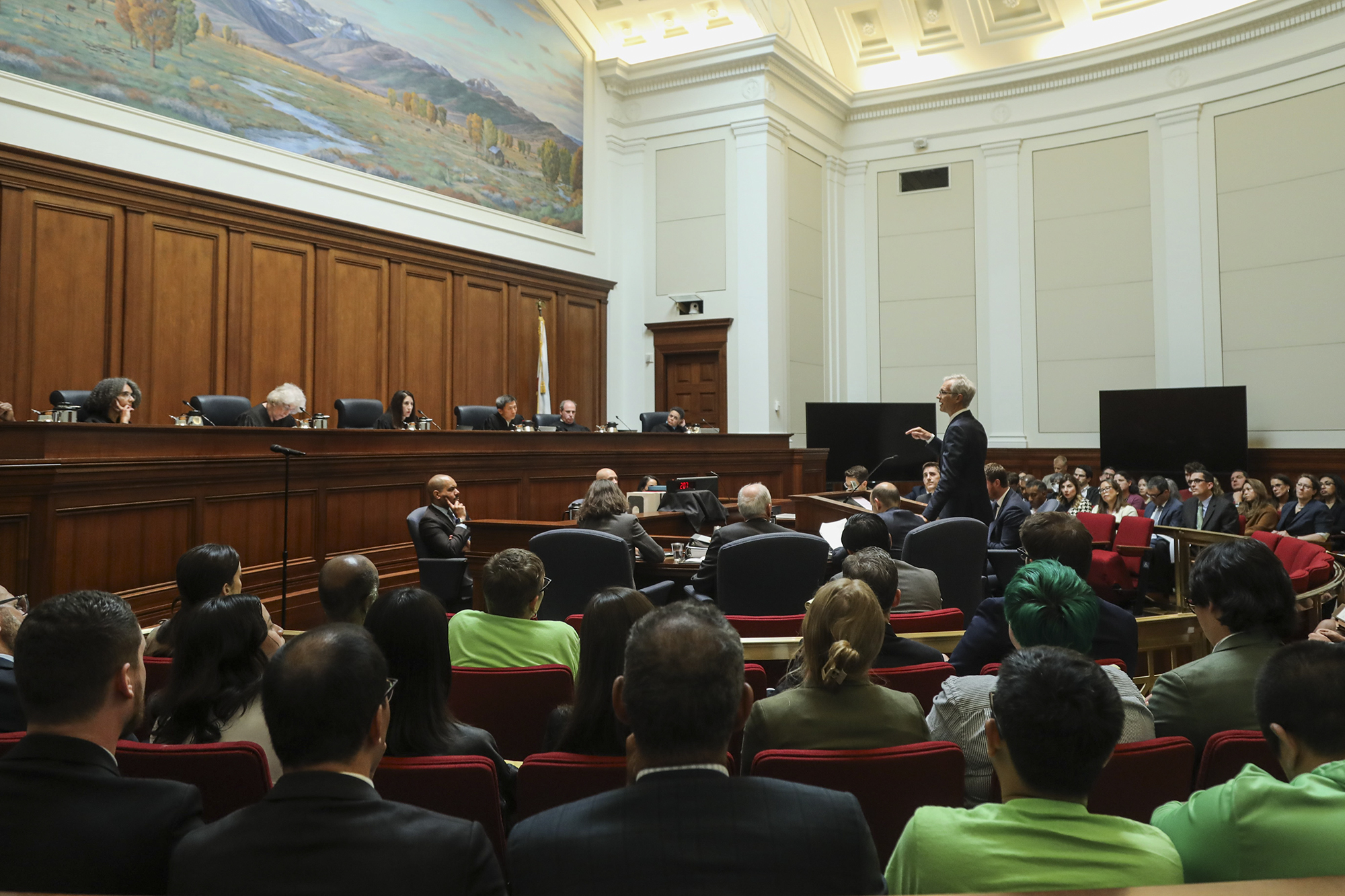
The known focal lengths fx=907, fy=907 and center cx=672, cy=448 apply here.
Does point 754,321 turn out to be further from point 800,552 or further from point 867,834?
point 867,834

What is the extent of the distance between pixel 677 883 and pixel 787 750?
20.9 inches

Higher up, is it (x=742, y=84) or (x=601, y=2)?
(x=601, y=2)

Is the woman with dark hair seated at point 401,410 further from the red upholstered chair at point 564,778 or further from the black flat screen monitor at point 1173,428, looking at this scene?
the black flat screen monitor at point 1173,428

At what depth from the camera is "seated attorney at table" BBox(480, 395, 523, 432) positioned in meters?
8.68

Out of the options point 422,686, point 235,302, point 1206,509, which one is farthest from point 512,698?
point 1206,509

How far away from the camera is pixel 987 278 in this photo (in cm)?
1255

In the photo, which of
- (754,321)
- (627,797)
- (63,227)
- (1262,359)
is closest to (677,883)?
Result: (627,797)

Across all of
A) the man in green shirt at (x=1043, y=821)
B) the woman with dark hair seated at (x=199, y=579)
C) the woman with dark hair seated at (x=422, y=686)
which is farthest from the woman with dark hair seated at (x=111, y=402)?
the man in green shirt at (x=1043, y=821)

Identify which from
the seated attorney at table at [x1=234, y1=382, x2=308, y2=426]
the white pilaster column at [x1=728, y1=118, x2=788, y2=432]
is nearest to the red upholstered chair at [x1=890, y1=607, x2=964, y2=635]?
the seated attorney at table at [x1=234, y1=382, x2=308, y2=426]

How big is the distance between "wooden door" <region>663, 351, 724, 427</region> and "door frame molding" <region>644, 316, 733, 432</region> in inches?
1.5

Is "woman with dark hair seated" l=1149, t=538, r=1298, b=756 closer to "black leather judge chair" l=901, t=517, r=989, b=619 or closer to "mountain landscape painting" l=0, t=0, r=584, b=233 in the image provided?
"black leather judge chair" l=901, t=517, r=989, b=619

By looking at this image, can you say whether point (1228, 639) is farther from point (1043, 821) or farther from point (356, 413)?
point (356, 413)

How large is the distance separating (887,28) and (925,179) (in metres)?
2.16

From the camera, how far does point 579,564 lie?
175 inches
